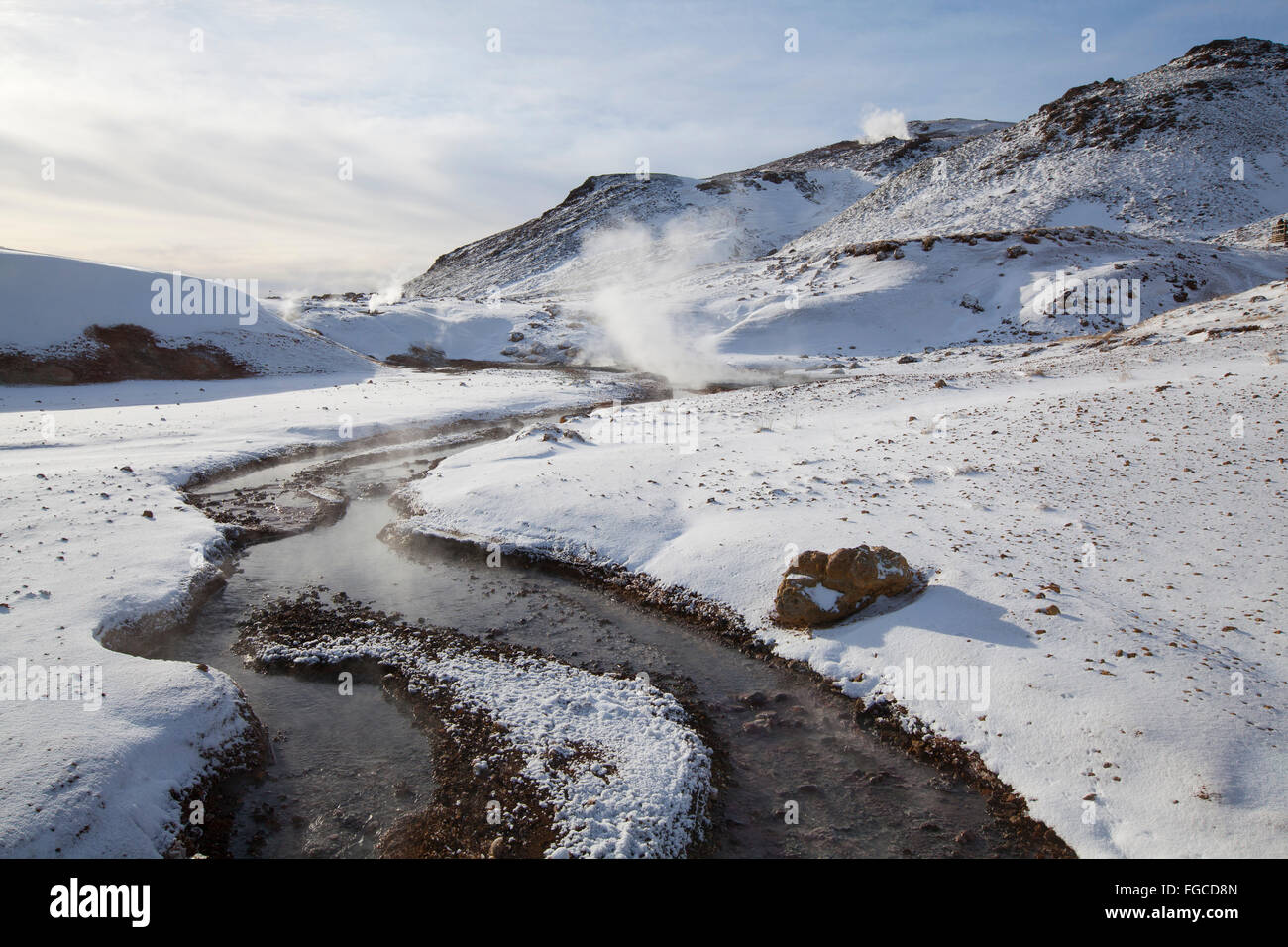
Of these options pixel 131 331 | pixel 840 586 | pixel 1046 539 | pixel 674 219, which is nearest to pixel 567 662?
pixel 840 586

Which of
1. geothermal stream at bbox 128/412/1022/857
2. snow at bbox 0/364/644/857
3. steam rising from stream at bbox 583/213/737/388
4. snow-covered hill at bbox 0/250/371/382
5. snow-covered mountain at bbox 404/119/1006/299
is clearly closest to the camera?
snow at bbox 0/364/644/857

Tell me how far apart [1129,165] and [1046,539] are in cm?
6407

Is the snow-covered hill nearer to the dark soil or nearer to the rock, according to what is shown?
the dark soil

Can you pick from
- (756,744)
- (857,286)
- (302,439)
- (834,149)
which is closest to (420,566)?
(756,744)

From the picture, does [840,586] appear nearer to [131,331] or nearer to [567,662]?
[567,662]

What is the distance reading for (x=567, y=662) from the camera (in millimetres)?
9211

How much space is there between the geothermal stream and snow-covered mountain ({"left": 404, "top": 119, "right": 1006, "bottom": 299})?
65.4m

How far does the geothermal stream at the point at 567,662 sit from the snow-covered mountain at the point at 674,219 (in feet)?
215

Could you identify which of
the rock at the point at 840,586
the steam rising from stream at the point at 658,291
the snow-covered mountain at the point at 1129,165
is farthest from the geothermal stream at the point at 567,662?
the snow-covered mountain at the point at 1129,165

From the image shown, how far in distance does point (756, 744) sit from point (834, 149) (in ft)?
434

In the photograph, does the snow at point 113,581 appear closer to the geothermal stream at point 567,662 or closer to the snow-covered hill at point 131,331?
the geothermal stream at point 567,662

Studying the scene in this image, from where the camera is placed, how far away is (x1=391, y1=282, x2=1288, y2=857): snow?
6.31 meters

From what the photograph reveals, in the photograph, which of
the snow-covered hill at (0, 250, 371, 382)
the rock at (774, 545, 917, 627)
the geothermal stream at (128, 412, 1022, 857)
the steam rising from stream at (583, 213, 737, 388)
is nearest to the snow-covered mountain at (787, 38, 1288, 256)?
the steam rising from stream at (583, 213, 737, 388)

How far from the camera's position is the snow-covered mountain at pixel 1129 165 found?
51438mm
